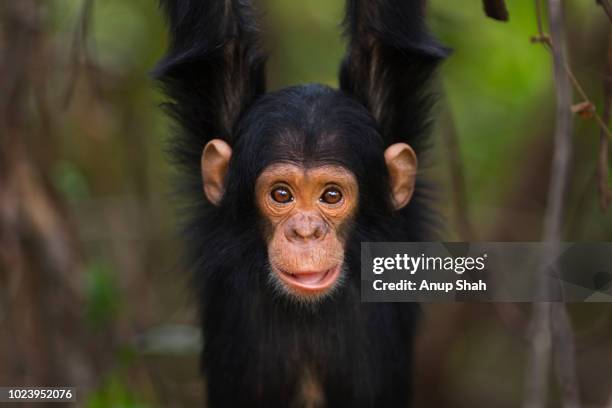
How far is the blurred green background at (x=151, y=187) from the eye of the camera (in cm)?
719

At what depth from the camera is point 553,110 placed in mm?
10281

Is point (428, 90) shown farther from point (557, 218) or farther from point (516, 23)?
point (516, 23)

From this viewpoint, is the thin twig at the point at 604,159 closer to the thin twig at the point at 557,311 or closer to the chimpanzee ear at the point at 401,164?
the thin twig at the point at 557,311

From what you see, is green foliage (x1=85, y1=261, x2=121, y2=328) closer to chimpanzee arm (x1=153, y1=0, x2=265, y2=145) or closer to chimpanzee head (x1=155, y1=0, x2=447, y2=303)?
chimpanzee head (x1=155, y1=0, x2=447, y2=303)

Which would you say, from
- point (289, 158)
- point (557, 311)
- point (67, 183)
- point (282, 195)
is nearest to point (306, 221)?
point (282, 195)

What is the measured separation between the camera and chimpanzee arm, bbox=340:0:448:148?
216 inches

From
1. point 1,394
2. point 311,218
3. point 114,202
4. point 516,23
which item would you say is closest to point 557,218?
point 311,218

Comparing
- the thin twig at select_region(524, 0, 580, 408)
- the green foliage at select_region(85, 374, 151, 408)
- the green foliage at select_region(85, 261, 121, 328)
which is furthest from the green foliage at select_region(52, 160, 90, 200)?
the thin twig at select_region(524, 0, 580, 408)

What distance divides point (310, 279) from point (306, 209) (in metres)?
0.37

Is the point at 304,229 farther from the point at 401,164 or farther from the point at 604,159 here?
the point at 604,159

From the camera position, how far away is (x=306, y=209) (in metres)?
5.32

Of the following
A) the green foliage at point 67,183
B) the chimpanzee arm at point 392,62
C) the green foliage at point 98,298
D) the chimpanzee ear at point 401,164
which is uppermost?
the chimpanzee arm at point 392,62

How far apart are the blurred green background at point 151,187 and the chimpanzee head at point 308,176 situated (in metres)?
0.72

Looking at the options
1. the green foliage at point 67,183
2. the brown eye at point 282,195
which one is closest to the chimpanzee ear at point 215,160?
the brown eye at point 282,195
